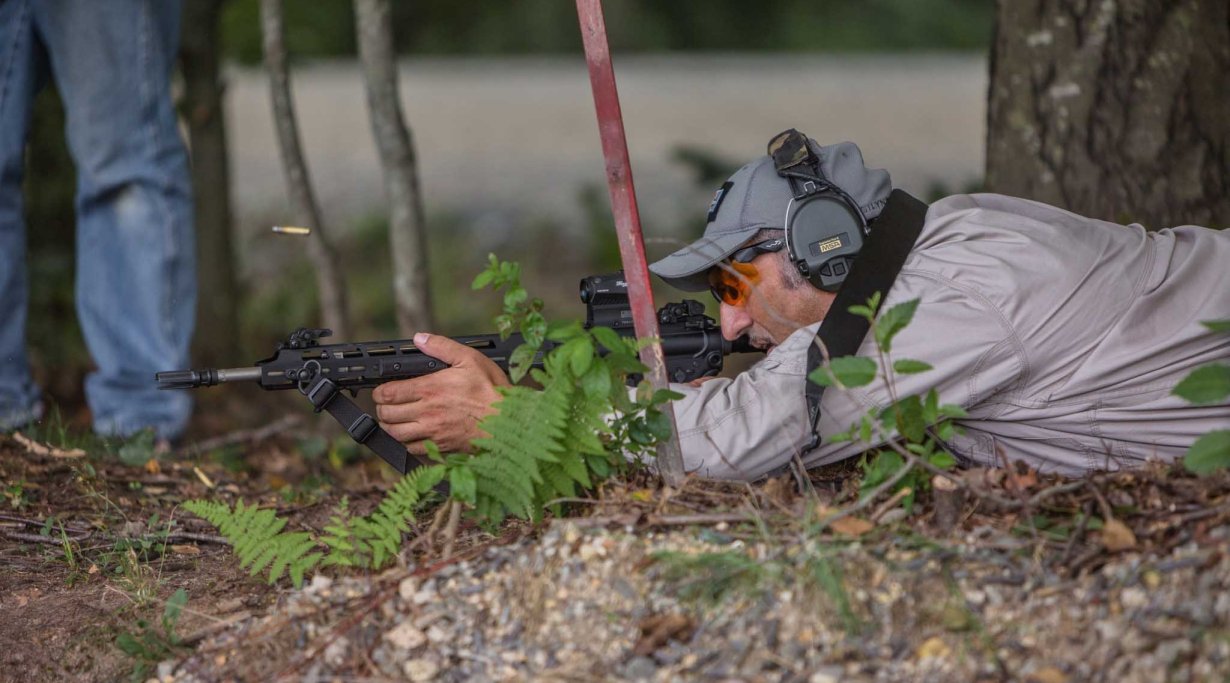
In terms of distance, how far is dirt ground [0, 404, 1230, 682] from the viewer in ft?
8.79

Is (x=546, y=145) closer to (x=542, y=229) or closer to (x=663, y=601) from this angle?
(x=542, y=229)

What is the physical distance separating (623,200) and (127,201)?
266cm

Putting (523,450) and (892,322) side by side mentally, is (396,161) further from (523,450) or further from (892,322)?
(892,322)

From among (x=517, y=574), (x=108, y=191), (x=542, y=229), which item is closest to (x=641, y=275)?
(x=517, y=574)

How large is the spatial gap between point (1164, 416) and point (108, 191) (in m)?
3.77

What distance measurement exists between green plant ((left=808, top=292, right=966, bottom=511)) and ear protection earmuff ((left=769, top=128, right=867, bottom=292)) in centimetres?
23

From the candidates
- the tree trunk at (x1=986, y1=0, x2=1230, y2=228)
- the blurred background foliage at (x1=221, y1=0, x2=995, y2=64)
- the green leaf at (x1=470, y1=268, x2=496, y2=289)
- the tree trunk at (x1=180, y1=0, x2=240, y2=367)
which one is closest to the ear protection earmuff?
the green leaf at (x1=470, y1=268, x2=496, y2=289)

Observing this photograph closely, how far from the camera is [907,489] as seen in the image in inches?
122

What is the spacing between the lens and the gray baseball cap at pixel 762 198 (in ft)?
11.6

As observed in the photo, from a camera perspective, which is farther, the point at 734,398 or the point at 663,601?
the point at 734,398

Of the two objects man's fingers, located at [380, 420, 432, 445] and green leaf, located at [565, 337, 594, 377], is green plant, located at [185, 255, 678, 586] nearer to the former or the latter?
green leaf, located at [565, 337, 594, 377]

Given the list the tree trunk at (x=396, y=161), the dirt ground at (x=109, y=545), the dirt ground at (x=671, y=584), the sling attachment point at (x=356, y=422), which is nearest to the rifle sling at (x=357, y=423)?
the sling attachment point at (x=356, y=422)

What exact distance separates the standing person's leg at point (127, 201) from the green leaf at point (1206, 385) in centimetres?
361

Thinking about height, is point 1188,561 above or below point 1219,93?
below
